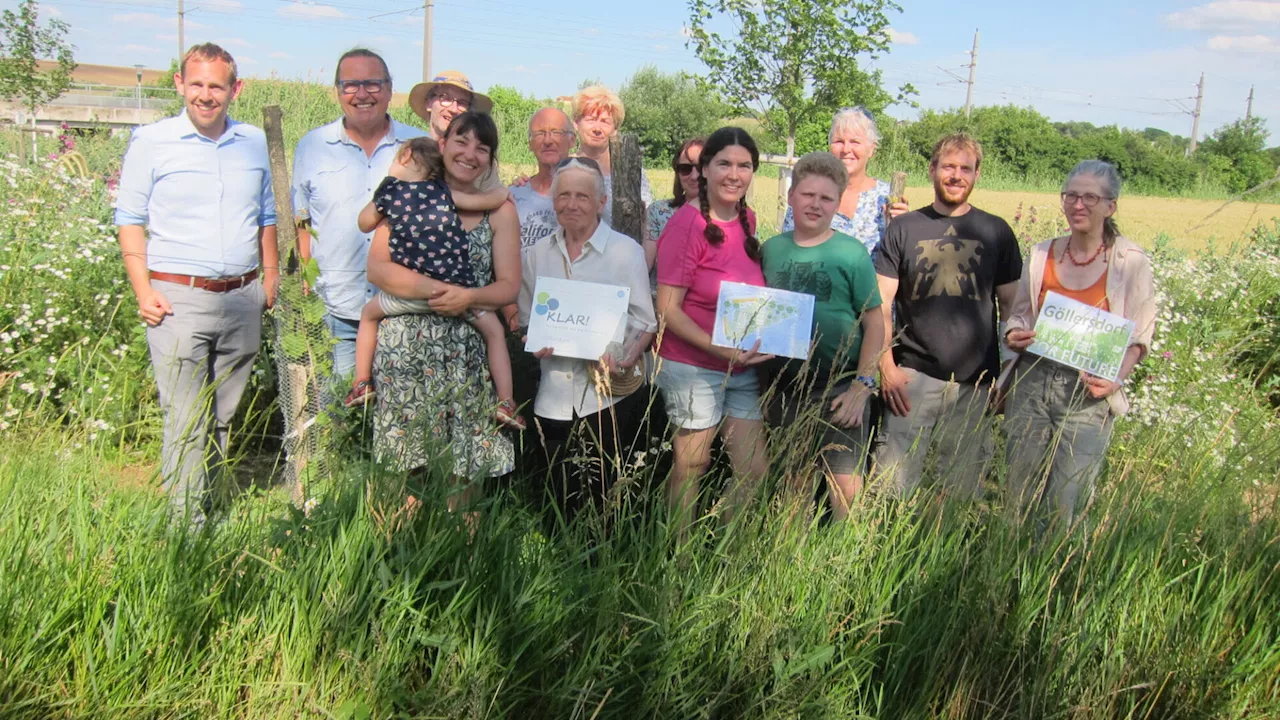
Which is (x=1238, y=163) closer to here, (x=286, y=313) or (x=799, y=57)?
(x=799, y=57)

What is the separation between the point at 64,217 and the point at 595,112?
3.96 meters

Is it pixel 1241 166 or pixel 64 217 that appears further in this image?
pixel 1241 166

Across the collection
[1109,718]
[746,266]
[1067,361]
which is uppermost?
[746,266]

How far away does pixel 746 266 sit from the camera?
4168mm

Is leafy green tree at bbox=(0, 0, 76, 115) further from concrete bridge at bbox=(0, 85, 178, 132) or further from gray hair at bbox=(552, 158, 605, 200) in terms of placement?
gray hair at bbox=(552, 158, 605, 200)

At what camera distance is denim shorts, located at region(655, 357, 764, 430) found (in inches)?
160

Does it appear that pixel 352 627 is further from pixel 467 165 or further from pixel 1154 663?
pixel 1154 663

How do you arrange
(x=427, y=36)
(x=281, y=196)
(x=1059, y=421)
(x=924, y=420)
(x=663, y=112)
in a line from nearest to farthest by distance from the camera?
(x=1059, y=421) < (x=924, y=420) < (x=281, y=196) < (x=427, y=36) < (x=663, y=112)

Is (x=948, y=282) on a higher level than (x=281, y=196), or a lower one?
lower

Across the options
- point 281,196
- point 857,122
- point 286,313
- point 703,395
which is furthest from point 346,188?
point 857,122

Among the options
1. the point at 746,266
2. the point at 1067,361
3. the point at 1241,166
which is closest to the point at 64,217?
the point at 746,266

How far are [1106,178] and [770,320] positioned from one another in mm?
1598

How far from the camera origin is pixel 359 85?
4.52 meters

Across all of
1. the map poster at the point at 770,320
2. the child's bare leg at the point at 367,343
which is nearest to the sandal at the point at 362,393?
the child's bare leg at the point at 367,343
